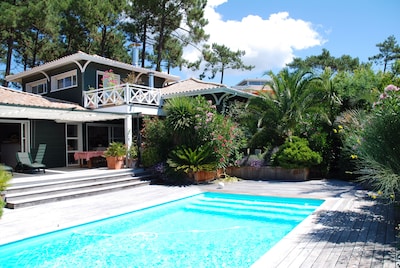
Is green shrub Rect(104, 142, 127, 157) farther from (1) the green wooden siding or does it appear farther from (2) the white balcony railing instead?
(1) the green wooden siding

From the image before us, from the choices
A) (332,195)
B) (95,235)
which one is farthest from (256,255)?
(332,195)

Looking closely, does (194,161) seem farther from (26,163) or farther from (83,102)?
(83,102)

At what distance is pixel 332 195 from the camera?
10258 mm

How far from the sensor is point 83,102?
60.2 ft

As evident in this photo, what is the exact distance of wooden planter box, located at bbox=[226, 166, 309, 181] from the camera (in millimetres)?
14109

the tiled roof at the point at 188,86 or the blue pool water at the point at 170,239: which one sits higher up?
the tiled roof at the point at 188,86

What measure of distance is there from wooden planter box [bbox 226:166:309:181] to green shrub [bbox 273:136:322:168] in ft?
1.19

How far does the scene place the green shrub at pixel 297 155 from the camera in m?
13.6

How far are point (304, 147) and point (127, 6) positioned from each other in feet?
68.3

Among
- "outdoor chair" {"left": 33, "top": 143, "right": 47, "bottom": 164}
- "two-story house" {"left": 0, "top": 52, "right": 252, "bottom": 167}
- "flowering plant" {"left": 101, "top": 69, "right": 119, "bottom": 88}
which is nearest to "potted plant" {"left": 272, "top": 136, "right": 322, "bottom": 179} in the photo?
"two-story house" {"left": 0, "top": 52, "right": 252, "bottom": 167}

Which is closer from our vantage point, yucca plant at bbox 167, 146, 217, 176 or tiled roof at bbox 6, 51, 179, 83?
yucca plant at bbox 167, 146, 217, 176

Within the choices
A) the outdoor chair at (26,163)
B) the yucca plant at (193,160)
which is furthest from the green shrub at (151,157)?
the outdoor chair at (26,163)

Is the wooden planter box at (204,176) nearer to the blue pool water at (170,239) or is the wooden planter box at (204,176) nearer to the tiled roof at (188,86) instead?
the blue pool water at (170,239)

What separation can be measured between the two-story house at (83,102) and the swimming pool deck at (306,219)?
5028 millimetres
